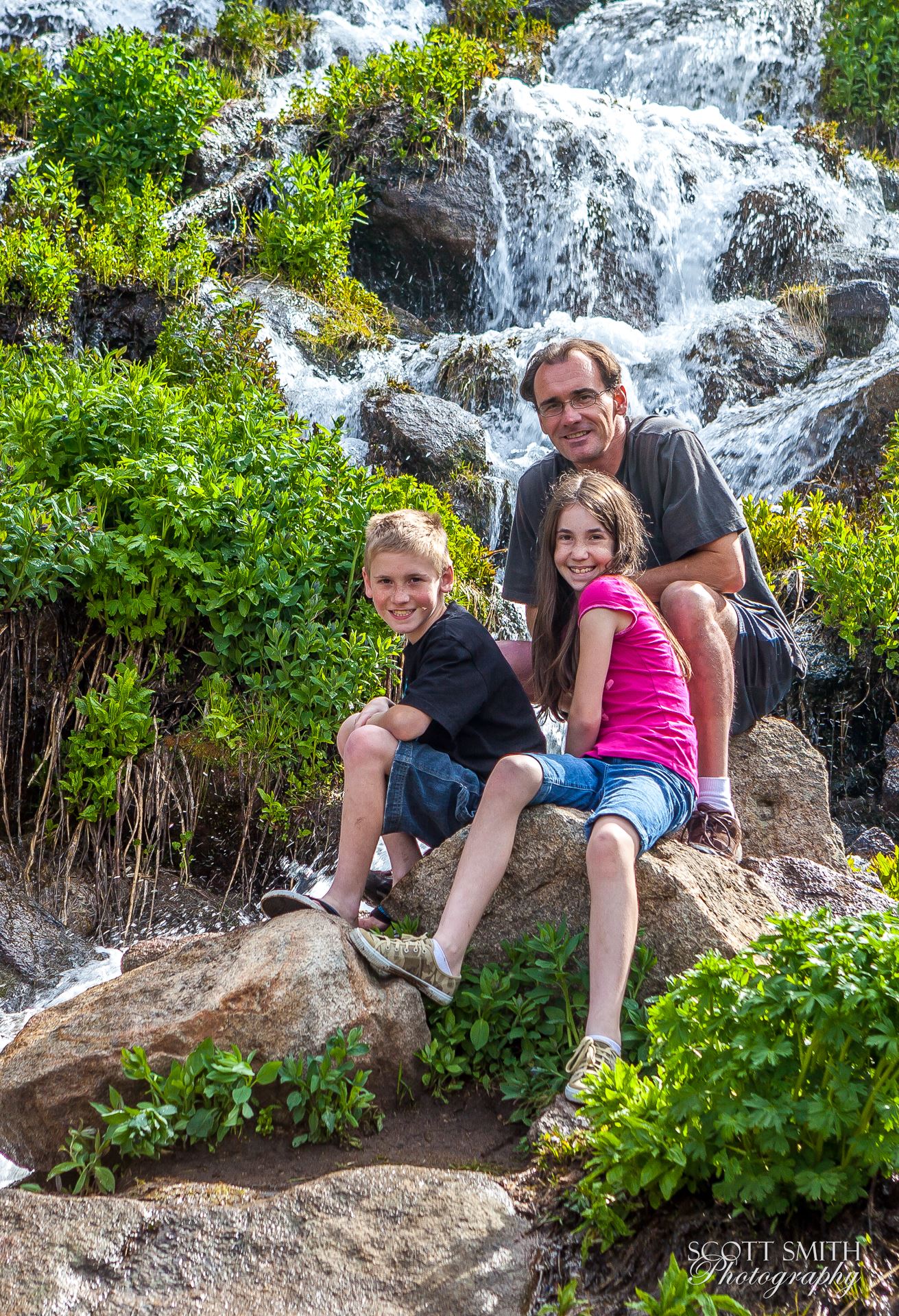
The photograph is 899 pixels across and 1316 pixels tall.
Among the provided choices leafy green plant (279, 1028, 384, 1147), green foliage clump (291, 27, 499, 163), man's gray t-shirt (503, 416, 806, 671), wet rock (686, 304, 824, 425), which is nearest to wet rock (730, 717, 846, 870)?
man's gray t-shirt (503, 416, 806, 671)

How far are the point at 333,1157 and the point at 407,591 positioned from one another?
1.79 metres

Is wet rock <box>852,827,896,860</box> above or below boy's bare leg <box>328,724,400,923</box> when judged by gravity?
below

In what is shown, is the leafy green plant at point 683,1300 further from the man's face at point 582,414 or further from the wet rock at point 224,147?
the wet rock at point 224,147

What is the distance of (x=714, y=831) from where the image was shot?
3998mm

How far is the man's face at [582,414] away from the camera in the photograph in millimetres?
4391

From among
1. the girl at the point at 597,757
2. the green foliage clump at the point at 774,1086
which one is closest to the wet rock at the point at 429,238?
the girl at the point at 597,757

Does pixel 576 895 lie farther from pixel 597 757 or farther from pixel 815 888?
pixel 815 888

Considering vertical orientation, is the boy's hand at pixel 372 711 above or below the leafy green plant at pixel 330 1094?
above

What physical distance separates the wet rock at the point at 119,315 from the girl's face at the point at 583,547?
541 centimetres

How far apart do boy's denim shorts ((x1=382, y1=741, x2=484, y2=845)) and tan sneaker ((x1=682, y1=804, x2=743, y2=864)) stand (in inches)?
31.5

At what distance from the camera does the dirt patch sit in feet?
9.43

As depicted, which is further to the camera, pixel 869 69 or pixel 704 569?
pixel 869 69

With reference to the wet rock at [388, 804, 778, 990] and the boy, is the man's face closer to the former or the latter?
the boy

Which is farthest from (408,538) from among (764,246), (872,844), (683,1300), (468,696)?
(764,246)
